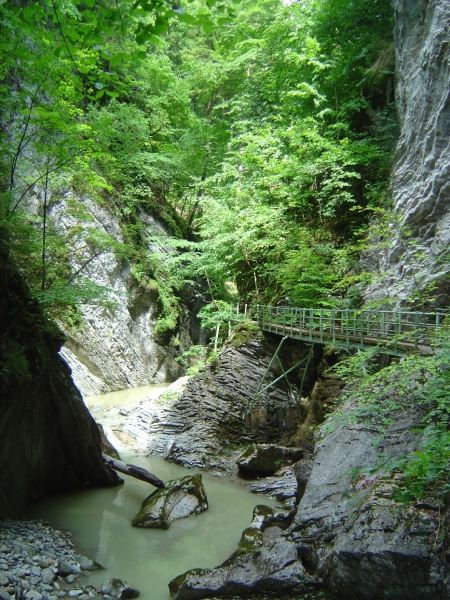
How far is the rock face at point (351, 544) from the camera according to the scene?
3969 millimetres

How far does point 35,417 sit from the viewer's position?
766 centimetres

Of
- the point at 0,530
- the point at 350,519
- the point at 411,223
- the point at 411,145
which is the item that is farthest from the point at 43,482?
the point at 411,145

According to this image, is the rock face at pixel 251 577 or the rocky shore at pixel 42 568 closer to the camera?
the rocky shore at pixel 42 568

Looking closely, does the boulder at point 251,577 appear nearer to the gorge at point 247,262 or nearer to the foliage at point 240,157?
the gorge at point 247,262

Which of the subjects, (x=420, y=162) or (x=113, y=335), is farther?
(x=113, y=335)

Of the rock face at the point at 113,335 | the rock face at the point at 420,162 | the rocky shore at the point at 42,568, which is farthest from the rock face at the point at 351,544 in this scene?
the rock face at the point at 113,335

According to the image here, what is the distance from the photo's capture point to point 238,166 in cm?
2044

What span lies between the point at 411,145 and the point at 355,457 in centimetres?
920

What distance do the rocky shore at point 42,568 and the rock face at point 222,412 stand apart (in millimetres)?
5524

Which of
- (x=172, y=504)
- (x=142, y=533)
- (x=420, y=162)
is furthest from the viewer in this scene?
(x=420, y=162)

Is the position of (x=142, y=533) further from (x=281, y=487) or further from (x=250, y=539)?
(x=281, y=487)

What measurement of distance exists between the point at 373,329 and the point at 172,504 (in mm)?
6438

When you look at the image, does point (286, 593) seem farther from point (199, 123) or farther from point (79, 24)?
point (199, 123)

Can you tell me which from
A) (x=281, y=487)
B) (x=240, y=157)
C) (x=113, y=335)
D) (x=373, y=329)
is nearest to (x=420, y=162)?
(x=373, y=329)
